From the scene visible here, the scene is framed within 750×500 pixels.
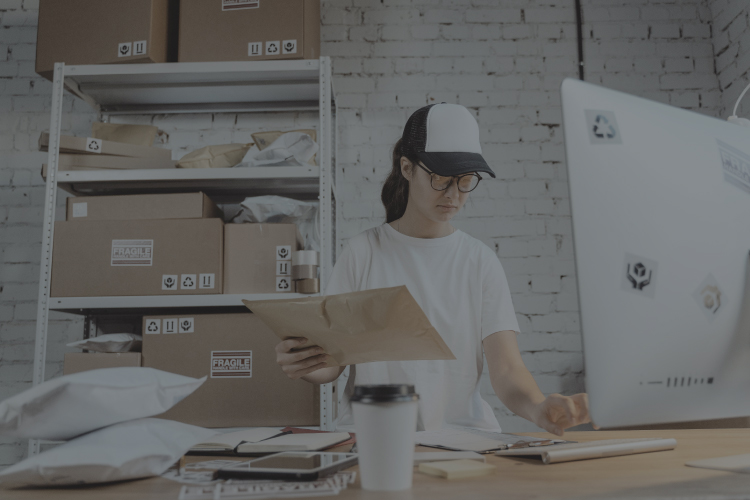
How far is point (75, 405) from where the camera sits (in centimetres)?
62

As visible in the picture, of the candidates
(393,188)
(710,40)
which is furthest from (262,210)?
(710,40)

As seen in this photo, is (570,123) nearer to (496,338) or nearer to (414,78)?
(496,338)

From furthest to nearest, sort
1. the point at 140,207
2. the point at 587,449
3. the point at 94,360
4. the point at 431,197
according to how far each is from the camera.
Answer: the point at 140,207, the point at 94,360, the point at 431,197, the point at 587,449

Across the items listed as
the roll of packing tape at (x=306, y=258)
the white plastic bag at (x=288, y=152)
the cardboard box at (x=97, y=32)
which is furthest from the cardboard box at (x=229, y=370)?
the cardboard box at (x=97, y=32)

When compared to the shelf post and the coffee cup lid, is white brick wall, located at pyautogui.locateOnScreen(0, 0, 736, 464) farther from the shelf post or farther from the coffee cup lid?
the coffee cup lid

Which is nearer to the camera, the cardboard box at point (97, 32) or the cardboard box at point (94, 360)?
the cardboard box at point (94, 360)

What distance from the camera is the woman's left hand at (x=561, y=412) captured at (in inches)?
31.2

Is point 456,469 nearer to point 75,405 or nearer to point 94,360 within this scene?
point 75,405

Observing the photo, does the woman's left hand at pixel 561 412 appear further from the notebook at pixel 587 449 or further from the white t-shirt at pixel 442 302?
the white t-shirt at pixel 442 302

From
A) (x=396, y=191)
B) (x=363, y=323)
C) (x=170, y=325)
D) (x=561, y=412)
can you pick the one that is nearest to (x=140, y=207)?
(x=170, y=325)

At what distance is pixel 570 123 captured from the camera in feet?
1.80

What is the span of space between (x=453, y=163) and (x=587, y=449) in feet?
2.30

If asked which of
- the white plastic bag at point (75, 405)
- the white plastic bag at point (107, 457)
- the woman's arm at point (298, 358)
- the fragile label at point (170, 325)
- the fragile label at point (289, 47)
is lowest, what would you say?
the white plastic bag at point (107, 457)

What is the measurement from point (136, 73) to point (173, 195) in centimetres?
48
